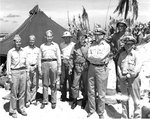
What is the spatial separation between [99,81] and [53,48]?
125cm

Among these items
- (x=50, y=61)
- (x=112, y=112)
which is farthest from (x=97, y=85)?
(x=50, y=61)

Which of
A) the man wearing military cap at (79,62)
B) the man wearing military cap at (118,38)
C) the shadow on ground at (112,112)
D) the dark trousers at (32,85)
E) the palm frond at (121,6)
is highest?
the palm frond at (121,6)

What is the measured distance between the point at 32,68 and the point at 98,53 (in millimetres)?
1682

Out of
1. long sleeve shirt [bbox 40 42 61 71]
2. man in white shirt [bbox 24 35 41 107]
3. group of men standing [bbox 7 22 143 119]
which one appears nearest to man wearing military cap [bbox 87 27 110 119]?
group of men standing [bbox 7 22 143 119]

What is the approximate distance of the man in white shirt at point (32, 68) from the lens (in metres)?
5.20

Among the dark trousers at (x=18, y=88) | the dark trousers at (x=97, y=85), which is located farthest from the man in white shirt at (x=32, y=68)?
the dark trousers at (x=97, y=85)

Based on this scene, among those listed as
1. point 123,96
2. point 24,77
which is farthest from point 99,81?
point 24,77

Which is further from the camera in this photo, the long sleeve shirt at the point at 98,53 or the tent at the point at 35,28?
the tent at the point at 35,28

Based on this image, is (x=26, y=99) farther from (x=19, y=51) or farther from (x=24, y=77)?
(x=19, y=51)

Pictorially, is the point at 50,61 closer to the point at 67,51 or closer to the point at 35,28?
the point at 67,51

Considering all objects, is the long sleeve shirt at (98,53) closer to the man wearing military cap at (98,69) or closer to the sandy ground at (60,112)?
the man wearing military cap at (98,69)

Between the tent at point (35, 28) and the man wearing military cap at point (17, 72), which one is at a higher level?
the tent at point (35, 28)

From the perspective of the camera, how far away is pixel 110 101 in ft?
17.9

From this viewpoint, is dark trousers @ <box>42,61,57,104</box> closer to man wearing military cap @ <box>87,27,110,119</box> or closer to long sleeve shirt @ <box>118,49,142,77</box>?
man wearing military cap @ <box>87,27,110,119</box>
